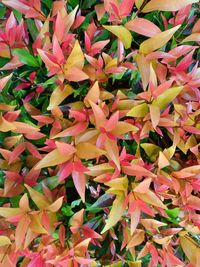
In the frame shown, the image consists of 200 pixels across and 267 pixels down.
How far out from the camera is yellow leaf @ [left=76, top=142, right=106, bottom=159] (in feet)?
1.90

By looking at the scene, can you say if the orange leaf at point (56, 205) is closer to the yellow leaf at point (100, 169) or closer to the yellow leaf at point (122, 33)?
the yellow leaf at point (100, 169)

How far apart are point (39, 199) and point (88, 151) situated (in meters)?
0.14

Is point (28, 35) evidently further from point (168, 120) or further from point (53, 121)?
point (168, 120)

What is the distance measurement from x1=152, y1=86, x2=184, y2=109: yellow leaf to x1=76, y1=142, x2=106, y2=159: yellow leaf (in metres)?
0.12

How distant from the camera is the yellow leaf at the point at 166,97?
0.59 meters

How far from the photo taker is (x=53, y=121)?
2.09 feet

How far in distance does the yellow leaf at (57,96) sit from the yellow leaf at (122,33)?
0.39ft

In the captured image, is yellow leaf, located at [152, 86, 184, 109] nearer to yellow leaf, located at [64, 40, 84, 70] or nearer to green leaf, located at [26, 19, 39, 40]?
yellow leaf, located at [64, 40, 84, 70]

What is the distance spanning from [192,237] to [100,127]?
355mm

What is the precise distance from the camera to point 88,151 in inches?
23.0

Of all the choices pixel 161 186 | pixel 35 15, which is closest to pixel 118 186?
pixel 161 186

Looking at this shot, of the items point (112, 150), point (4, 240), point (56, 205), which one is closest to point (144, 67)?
point (112, 150)

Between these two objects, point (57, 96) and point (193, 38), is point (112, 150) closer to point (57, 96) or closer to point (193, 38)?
point (57, 96)

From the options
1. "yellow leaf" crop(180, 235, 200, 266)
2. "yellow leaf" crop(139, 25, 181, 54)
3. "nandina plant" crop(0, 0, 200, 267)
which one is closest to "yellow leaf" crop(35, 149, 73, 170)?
"nandina plant" crop(0, 0, 200, 267)
